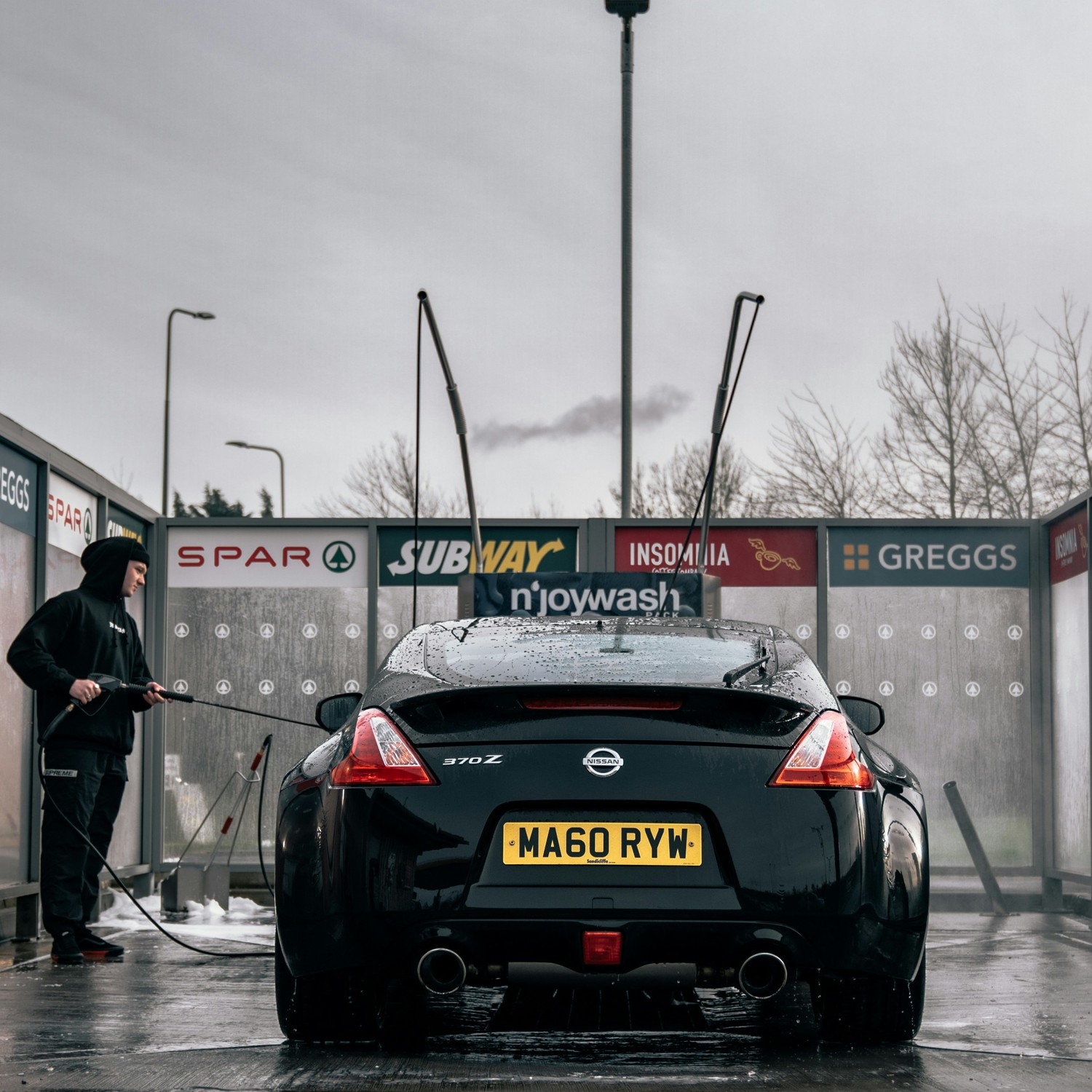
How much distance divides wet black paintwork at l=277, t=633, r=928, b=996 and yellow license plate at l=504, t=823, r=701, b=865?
3cm

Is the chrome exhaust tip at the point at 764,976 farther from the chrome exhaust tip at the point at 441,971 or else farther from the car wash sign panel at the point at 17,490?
the car wash sign panel at the point at 17,490

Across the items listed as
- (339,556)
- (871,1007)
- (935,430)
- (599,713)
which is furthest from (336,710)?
(935,430)

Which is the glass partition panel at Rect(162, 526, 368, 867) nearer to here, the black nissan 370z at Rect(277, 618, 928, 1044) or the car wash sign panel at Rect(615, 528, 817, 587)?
the car wash sign panel at Rect(615, 528, 817, 587)

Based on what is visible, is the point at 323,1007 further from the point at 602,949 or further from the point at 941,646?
the point at 941,646

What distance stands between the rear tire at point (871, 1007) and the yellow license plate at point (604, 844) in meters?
0.72

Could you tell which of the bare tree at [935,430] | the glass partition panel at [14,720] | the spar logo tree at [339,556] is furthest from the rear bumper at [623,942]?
the bare tree at [935,430]

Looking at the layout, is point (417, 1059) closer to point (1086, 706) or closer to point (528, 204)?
point (1086, 706)

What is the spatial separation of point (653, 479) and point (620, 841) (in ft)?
130

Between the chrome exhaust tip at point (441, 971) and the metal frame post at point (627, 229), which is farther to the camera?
the metal frame post at point (627, 229)

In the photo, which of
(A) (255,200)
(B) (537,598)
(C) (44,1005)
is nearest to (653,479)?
(A) (255,200)

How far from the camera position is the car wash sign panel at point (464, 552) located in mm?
13297

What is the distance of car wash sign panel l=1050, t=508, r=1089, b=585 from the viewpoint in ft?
40.0

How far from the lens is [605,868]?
4602 millimetres

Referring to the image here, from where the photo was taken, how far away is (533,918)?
14.9ft
